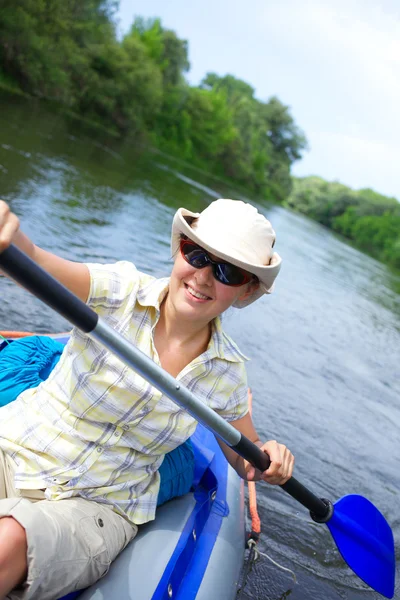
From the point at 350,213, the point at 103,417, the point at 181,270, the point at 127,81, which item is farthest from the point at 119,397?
the point at 350,213

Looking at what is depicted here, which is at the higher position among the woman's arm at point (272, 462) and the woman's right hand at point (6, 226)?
the woman's right hand at point (6, 226)

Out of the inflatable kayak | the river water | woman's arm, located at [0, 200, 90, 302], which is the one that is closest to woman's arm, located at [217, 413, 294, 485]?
the inflatable kayak

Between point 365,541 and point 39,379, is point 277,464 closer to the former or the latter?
point 365,541

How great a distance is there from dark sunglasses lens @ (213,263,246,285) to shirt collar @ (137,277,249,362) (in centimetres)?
18

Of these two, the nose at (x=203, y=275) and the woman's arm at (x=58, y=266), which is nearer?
the woman's arm at (x=58, y=266)

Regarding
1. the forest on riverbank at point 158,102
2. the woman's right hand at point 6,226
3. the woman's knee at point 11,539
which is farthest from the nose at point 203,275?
the forest on riverbank at point 158,102

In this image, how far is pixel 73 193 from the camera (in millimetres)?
9984

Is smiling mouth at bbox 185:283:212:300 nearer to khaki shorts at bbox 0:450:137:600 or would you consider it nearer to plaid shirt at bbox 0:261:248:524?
plaid shirt at bbox 0:261:248:524

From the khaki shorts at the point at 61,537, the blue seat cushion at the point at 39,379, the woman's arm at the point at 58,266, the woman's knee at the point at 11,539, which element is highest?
the woman's arm at the point at 58,266

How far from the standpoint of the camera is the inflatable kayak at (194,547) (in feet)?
6.09

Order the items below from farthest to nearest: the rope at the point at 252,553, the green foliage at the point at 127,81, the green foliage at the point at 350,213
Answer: the green foliage at the point at 350,213
the green foliage at the point at 127,81
the rope at the point at 252,553

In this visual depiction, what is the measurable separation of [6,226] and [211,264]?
74 centimetres

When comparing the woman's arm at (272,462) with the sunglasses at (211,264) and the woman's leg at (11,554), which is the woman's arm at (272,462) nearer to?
the sunglasses at (211,264)

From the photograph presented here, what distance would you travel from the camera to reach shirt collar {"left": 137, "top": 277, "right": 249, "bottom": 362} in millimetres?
1862
